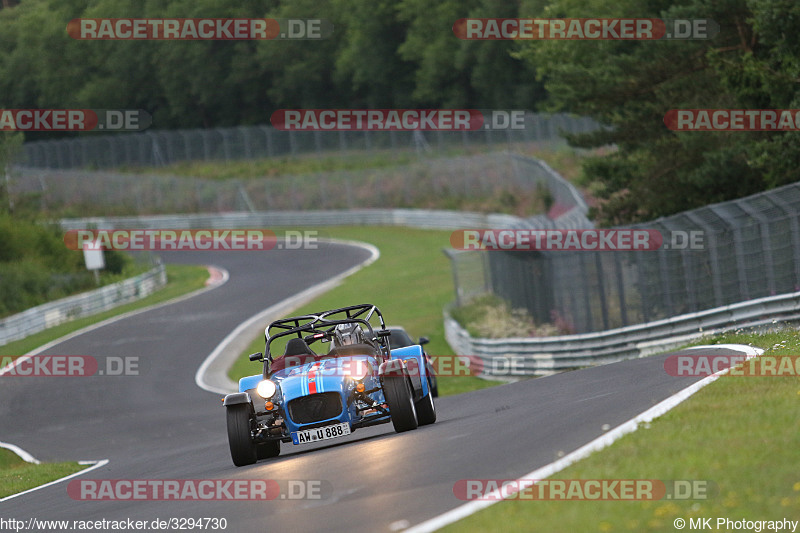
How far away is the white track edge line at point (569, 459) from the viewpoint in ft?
22.4

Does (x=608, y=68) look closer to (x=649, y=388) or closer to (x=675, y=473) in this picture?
(x=649, y=388)

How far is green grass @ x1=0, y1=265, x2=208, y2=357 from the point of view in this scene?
35.4m

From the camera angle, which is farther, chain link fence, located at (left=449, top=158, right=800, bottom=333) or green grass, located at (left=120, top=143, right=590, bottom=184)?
green grass, located at (left=120, top=143, right=590, bottom=184)

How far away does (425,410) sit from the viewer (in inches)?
510

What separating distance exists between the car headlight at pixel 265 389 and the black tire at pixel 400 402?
3.61ft

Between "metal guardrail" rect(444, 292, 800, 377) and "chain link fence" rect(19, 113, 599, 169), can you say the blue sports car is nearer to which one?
"metal guardrail" rect(444, 292, 800, 377)

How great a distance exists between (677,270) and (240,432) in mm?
10592

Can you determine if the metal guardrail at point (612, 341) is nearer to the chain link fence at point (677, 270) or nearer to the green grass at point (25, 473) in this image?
the chain link fence at point (677, 270)

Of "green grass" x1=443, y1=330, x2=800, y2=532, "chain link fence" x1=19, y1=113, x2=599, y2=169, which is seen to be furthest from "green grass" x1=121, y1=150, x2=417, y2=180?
"green grass" x1=443, y1=330, x2=800, y2=532

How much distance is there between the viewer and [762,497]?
258 inches

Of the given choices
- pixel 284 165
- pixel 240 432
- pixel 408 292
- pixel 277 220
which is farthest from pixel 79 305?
pixel 284 165

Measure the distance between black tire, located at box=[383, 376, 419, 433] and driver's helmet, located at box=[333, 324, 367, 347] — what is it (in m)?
0.95

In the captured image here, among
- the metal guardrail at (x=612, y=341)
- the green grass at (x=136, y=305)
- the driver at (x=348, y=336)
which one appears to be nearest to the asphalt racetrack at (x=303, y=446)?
the driver at (x=348, y=336)

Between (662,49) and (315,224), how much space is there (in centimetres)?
3916
